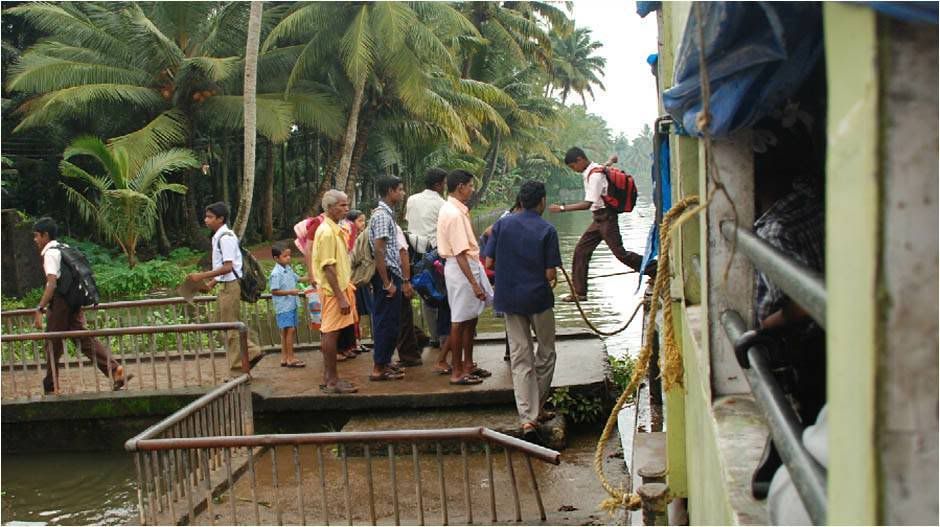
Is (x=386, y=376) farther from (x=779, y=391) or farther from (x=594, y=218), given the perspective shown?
(x=779, y=391)

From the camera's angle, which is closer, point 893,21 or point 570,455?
point 893,21

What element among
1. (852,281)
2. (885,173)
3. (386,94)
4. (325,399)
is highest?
(386,94)

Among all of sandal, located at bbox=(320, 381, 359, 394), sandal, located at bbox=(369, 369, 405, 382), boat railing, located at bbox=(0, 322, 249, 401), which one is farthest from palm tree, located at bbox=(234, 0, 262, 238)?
sandal, located at bbox=(320, 381, 359, 394)

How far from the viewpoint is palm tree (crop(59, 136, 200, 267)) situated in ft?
65.6

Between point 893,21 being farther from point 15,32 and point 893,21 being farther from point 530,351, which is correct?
point 15,32

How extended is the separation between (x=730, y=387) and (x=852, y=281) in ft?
5.18

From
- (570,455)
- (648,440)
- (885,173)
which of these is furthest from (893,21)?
(570,455)

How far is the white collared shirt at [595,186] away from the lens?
8359 millimetres

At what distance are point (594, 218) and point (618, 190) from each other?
0.37 metres

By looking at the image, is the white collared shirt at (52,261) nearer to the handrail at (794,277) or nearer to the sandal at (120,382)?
the sandal at (120,382)

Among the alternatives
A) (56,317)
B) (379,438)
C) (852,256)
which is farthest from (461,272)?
(852,256)

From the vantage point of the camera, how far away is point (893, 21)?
911mm

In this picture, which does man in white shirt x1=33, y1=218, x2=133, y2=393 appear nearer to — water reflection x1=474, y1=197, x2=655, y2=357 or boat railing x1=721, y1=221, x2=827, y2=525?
water reflection x1=474, y1=197, x2=655, y2=357

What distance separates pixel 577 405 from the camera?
724 cm
